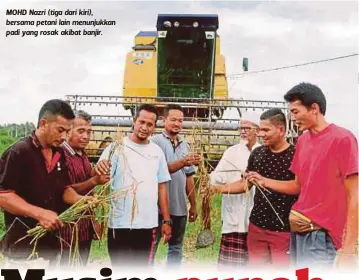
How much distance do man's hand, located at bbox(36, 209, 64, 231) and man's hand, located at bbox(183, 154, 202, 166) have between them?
923 millimetres

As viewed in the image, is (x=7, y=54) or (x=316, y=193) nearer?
(x=316, y=193)

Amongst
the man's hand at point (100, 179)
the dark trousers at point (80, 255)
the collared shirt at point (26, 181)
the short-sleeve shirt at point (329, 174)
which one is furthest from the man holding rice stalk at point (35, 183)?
the short-sleeve shirt at point (329, 174)

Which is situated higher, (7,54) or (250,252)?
(7,54)

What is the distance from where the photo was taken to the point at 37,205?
101 inches

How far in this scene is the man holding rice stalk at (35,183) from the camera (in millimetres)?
2482

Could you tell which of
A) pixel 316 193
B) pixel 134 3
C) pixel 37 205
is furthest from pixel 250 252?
pixel 134 3

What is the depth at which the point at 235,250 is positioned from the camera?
3229 millimetres

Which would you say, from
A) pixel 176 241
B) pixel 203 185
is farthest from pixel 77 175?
pixel 176 241

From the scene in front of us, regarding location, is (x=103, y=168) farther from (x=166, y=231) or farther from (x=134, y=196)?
(x=166, y=231)

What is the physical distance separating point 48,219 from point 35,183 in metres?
0.19

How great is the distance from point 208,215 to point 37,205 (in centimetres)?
117

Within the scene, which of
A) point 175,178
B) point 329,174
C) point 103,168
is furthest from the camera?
point 175,178

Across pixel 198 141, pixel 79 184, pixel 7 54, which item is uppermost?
pixel 7 54

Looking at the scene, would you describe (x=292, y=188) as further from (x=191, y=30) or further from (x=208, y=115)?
(x=191, y=30)
